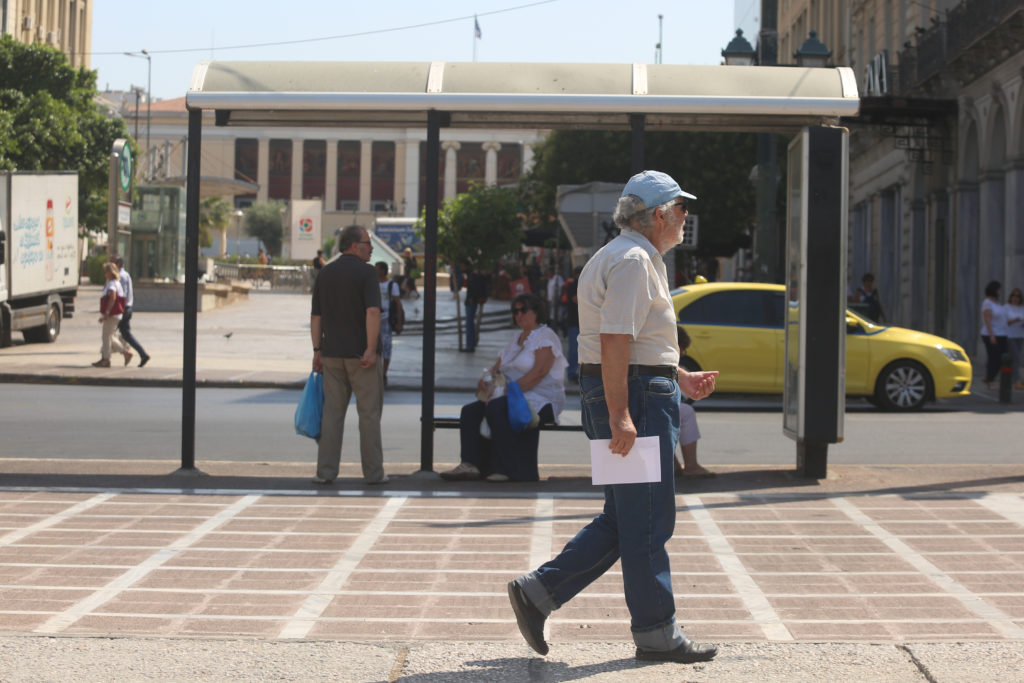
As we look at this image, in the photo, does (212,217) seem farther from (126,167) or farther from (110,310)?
(110,310)

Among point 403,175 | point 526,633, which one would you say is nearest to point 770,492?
point 526,633

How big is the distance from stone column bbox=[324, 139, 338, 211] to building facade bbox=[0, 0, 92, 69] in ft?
145

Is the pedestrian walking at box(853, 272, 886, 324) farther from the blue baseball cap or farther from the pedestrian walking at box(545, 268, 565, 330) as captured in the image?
the blue baseball cap

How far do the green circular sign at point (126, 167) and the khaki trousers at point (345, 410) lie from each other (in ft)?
61.0

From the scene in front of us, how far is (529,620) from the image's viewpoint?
16.0ft

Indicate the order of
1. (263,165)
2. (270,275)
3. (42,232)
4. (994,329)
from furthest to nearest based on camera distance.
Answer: (263,165) < (270,275) < (42,232) < (994,329)

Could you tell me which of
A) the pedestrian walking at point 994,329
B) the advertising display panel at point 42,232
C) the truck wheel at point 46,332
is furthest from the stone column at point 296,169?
the pedestrian walking at point 994,329

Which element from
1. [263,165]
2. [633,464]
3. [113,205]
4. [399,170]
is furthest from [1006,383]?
[263,165]

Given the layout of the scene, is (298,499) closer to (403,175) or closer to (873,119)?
(873,119)

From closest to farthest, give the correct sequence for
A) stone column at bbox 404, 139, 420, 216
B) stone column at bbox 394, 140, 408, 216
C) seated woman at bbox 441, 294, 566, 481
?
seated woman at bbox 441, 294, 566, 481 < stone column at bbox 404, 139, 420, 216 < stone column at bbox 394, 140, 408, 216

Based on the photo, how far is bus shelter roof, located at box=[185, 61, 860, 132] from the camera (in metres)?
9.28

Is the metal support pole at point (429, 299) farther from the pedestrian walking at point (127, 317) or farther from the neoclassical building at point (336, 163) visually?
the neoclassical building at point (336, 163)

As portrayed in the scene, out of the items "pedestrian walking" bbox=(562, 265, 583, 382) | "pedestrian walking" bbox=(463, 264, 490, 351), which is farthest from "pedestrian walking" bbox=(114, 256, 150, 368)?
"pedestrian walking" bbox=(463, 264, 490, 351)

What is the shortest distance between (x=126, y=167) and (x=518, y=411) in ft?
67.0
